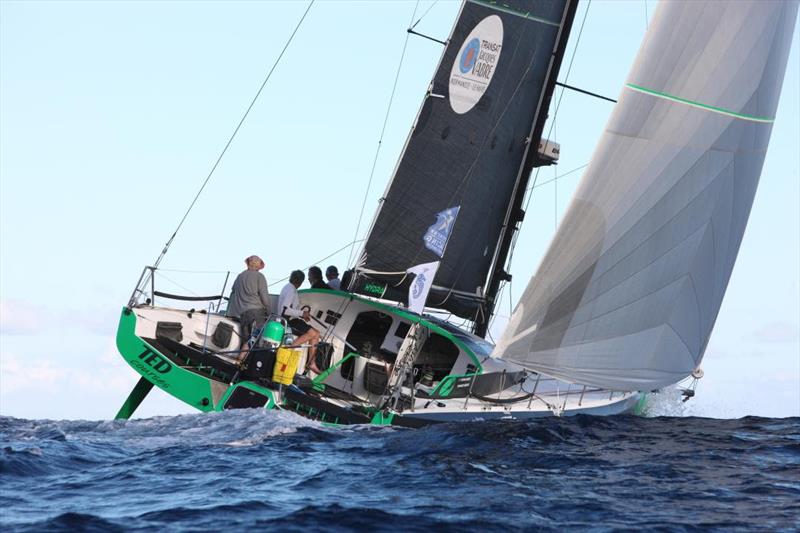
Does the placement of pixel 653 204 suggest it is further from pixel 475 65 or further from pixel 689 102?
pixel 475 65

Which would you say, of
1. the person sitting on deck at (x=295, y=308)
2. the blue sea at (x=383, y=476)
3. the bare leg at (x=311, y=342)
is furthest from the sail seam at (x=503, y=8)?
the blue sea at (x=383, y=476)

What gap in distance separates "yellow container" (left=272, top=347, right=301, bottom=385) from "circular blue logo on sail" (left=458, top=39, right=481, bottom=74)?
17.7 ft

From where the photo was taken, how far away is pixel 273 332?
471 inches

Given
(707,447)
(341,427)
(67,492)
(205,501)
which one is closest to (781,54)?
(707,447)

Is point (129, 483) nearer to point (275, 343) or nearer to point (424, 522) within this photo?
point (424, 522)

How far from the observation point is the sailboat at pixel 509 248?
10328mm

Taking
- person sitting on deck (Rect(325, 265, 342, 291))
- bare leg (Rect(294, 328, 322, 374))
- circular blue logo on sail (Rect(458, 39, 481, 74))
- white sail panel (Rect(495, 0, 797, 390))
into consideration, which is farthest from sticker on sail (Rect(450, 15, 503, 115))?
white sail panel (Rect(495, 0, 797, 390))

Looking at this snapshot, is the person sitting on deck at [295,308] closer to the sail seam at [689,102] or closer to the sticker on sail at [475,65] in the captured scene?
the sticker on sail at [475,65]

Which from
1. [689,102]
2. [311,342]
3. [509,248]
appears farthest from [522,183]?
[689,102]

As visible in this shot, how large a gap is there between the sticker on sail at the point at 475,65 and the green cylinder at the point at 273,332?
459 centimetres

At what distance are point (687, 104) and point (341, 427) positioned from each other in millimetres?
4885

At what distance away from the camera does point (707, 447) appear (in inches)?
432

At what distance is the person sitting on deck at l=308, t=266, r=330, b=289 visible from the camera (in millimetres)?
14578

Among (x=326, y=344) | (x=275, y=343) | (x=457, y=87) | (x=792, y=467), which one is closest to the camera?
(x=792, y=467)
